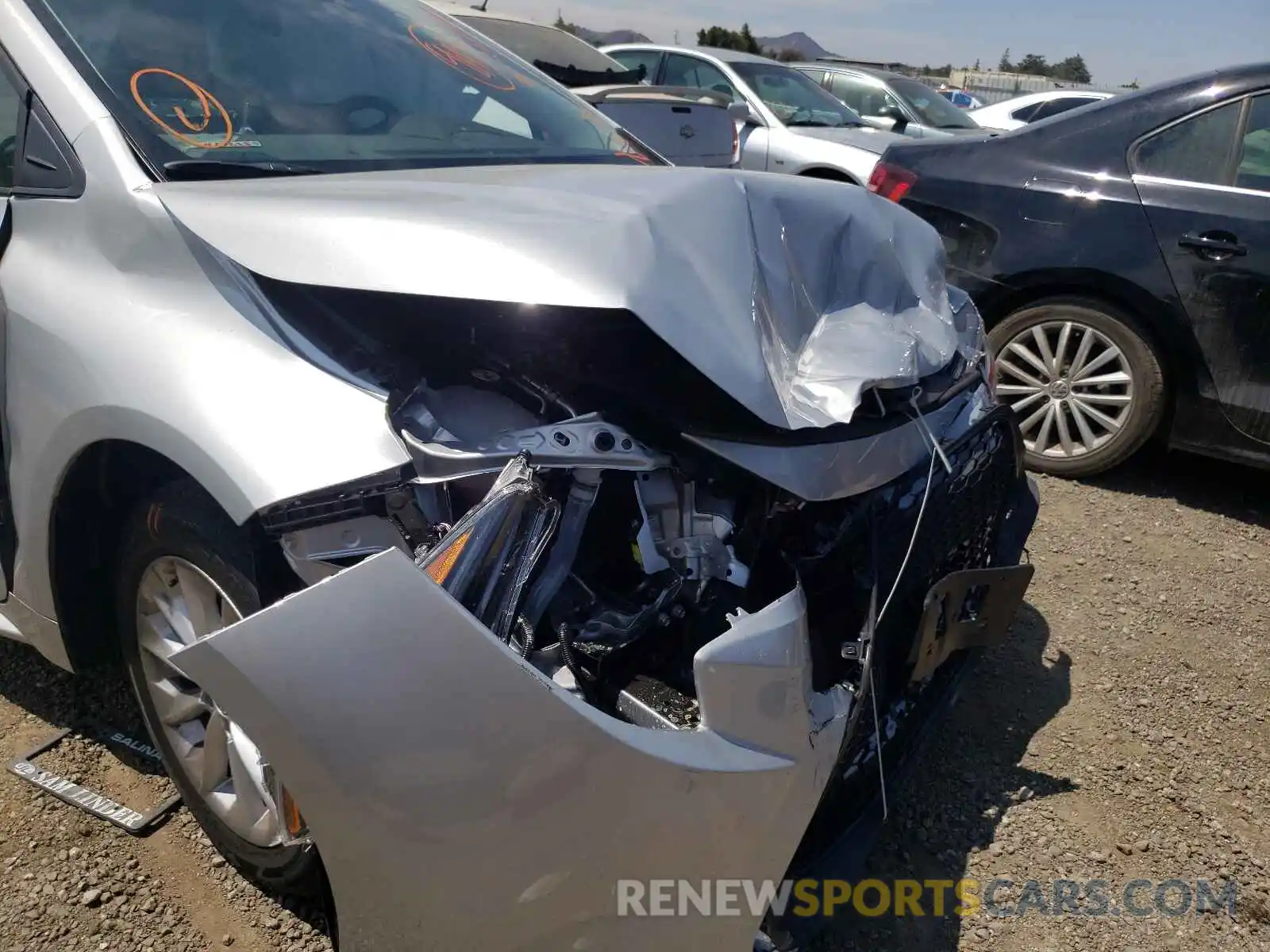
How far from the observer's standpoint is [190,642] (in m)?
1.85

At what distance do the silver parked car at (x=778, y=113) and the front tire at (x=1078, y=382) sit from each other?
3.34m

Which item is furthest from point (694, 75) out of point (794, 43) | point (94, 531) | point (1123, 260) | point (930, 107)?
point (794, 43)

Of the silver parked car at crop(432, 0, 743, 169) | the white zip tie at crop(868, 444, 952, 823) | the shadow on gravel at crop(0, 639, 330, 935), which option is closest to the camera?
the white zip tie at crop(868, 444, 952, 823)

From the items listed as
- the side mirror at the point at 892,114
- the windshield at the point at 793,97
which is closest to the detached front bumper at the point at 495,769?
the windshield at the point at 793,97

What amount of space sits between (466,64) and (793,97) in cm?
619

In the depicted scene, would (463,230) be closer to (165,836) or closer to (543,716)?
(543,716)

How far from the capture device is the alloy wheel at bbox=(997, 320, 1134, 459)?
3809 mm

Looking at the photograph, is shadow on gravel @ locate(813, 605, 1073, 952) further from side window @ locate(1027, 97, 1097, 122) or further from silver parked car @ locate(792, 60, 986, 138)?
side window @ locate(1027, 97, 1097, 122)

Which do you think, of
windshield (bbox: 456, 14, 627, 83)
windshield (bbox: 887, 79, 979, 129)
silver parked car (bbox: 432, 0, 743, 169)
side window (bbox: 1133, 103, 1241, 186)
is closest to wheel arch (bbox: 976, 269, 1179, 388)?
side window (bbox: 1133, 103, 1241, 186)

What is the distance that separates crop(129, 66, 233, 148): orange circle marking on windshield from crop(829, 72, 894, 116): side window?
899 centimetres

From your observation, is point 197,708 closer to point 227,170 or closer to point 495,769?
point 495,769

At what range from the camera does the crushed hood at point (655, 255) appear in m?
1.51
